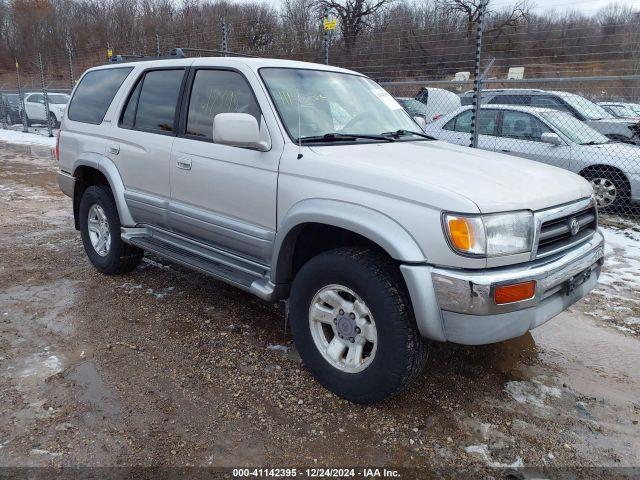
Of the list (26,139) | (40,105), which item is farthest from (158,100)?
(40,105)

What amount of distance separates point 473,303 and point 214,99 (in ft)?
7.77

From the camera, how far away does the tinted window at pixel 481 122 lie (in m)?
8.38

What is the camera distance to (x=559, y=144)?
7.65 meters

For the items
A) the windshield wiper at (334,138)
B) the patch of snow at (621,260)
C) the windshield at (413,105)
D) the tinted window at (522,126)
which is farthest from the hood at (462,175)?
the windshield at (413,105)

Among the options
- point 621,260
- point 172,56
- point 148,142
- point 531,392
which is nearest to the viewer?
point 531,392

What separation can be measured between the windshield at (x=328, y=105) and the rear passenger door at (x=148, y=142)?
37.6 inches

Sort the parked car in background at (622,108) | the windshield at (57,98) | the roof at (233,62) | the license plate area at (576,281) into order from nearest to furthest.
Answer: the license plate area at (576,281)
the roof at (233,62)
the parked car in background at (622,108)
the windshield at (57,98)

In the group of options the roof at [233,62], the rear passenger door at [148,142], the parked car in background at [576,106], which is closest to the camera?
the roof at [233,62]

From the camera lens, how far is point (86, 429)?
2.69 m

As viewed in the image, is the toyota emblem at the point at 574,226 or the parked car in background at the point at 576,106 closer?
the toyota emblem at the point at 574,226

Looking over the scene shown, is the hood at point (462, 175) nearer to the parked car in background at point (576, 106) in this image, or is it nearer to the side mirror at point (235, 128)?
the side mirror at point (235, 128)

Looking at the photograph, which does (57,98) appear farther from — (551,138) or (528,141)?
(551,138)

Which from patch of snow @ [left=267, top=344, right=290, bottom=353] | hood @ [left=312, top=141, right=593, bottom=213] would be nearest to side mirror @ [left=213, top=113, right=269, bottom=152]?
hood @ [left=312, top=141, right=593, bottom=213]

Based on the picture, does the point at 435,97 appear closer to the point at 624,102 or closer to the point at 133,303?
the point at 624,102
